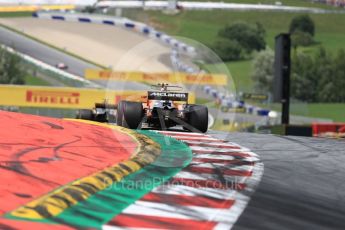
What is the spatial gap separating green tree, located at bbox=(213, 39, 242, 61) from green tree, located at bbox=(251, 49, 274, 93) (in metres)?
14.5

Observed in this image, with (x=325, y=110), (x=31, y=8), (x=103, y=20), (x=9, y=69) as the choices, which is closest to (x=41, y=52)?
(x=9, y=69)

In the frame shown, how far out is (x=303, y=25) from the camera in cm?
9306

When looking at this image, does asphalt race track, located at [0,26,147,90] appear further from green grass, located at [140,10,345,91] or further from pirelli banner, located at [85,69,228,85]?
green grass, located at [140,10,345,91]

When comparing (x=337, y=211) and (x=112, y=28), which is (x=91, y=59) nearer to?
(x=112, y=28)

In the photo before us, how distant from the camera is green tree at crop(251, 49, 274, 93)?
71.4m

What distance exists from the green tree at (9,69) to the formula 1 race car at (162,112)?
4917 centimetres

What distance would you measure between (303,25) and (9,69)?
52.9m

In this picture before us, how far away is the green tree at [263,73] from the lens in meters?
71.4

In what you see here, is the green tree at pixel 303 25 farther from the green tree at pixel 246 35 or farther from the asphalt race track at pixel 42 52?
the asphalt race track at pixel 42 52

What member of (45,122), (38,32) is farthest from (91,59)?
(45,122)

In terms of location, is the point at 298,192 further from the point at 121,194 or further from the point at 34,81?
the point at 34,81

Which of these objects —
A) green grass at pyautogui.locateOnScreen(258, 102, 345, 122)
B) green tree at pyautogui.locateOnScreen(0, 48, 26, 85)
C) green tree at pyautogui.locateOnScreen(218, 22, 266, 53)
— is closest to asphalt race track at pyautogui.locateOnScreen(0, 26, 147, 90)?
green tree at pyautogui.locateOnScreen(0, 48, 26, 85)

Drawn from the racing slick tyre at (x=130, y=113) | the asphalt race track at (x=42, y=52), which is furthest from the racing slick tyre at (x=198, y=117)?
the asphalt race track at (x=42, y=52)

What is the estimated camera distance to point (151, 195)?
6.19m
